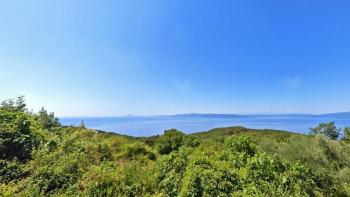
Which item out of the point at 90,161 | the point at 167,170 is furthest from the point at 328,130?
the point at 90,161

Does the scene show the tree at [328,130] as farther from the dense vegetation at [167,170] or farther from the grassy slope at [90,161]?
the dense vegetation at [167,170]

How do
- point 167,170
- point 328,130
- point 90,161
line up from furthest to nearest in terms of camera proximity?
point 328,130
point 90,161
point 167,170

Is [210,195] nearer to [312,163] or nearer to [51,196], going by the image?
[51,196]

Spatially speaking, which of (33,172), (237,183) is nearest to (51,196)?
(33,172)

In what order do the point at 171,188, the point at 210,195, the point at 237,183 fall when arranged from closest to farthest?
the point at 210,195, the point at 237,183, the point at 171,188

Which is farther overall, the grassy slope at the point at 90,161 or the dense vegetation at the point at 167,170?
the grassy slope at the point at 90,161

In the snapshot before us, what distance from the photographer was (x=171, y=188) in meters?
6.25

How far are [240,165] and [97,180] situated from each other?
13.4 feet

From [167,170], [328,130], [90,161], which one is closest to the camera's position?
[167,170]

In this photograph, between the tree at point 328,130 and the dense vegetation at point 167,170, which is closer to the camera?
the dense vegetation at point 167,170

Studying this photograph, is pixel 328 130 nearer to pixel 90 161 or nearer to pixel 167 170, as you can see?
pixel 167 170

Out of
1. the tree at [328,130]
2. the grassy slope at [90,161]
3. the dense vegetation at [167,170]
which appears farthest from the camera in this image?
the tree at [328,130]

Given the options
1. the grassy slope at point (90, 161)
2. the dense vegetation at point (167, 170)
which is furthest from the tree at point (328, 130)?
the dense vegetation at point (167, 170)

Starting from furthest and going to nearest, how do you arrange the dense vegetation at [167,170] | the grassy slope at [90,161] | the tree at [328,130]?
1. the tree at [328,130]
2. the grassy slope at [90,161]
3. the dense vegetation at [167,170]
